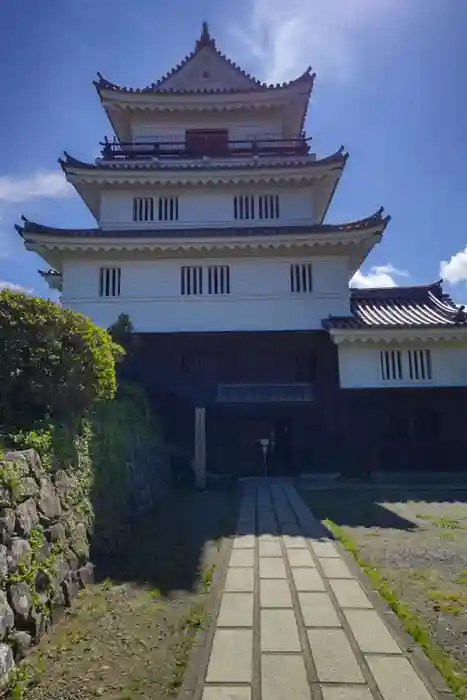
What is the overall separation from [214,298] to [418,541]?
1090cm

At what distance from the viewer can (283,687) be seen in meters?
3.48

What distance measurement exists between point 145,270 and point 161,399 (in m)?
4.59

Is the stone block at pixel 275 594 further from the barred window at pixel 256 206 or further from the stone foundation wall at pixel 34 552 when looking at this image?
the barred window at pixel 256 206

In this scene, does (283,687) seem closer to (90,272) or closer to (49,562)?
(49,562)

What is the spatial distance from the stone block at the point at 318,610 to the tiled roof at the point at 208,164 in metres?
15.5

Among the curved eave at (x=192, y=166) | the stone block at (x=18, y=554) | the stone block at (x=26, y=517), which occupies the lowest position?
the stone block at (x=18, y=554)

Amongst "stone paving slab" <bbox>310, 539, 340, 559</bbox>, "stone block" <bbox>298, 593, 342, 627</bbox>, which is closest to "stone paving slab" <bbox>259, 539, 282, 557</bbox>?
"stone paving slab" <bbox>310, 539, 340, 559</bbox>

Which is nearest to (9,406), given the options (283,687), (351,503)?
(283,687)

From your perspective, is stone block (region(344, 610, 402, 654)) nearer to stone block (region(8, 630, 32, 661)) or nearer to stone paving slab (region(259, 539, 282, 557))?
stone paving slab (region(259, 539, 282, 557))

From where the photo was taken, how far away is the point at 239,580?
5.98 m

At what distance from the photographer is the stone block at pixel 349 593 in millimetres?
5113

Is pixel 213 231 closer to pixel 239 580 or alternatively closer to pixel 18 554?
pixel 239 580

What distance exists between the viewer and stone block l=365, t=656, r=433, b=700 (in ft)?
11.1

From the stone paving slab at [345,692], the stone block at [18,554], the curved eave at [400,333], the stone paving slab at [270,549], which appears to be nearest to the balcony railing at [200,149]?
the curved eave at [400,333]
